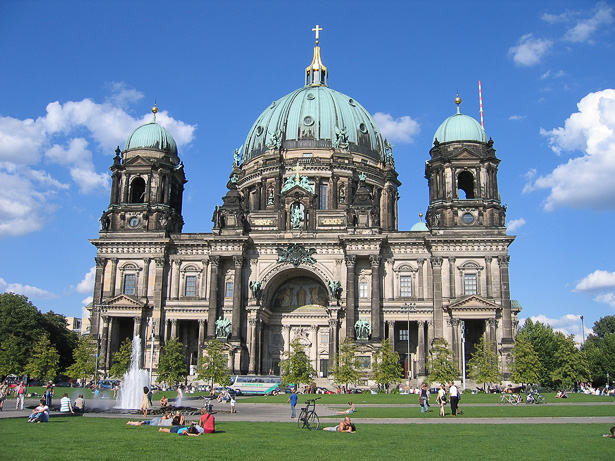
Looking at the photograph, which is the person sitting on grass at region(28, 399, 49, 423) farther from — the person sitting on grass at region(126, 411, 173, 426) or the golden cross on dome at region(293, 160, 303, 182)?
Result: the golden cross on dome at region(293, 160, 303, 182)

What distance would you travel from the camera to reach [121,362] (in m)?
67.7

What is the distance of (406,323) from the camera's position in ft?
235

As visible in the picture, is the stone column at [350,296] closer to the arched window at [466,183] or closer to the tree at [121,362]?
the arched window at [466,183]

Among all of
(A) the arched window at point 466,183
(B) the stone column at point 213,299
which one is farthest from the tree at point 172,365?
(A) the arched window at point 466,183

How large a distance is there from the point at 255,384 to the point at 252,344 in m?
9.75

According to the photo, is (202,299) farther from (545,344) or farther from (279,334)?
(545,344)

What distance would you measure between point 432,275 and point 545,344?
104ft

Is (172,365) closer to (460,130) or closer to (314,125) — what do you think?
(314,125)

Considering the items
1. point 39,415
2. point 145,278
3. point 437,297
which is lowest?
point 39,415

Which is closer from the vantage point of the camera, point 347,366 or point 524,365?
point 524,365

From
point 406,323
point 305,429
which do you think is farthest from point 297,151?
point 305,429

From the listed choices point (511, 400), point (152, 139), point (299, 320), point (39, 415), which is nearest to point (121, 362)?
point (299, 320)

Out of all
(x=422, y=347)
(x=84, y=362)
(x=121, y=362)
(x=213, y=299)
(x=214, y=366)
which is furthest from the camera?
(x=213, y=299)

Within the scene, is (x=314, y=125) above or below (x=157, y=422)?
above
